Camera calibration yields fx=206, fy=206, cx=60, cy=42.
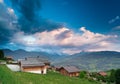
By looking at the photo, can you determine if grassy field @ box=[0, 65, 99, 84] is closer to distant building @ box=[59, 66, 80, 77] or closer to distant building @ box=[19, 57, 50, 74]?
distant building @ box=[19, 57, 50, 74]

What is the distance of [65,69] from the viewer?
97.2m

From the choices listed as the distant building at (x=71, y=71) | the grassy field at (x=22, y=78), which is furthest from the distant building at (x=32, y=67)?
the distant building at (x=71, y=71)

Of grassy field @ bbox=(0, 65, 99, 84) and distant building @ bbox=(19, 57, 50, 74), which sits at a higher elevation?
distant building @ bbox=(19, 57, 50, 74)

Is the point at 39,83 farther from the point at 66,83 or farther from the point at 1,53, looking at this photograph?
the point at 1,53

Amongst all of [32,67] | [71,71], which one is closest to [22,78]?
[32,67]

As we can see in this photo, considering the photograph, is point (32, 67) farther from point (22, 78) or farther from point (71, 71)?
point (71, 71)

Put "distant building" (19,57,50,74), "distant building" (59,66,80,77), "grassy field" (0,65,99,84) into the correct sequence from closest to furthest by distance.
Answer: "grassy field" (0,65,99,84)
"distant building" (19,57,50,74)
"distant building" (59,66,80,77)

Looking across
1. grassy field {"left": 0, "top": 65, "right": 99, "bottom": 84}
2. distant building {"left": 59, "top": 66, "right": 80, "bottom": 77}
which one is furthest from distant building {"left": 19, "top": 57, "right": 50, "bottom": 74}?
distant building {"left": 59, "top": 66, "right": 80, "bottom": 77}

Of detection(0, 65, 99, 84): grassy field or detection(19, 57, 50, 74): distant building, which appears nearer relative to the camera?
detection(0, 65, 99, 84): grassy field

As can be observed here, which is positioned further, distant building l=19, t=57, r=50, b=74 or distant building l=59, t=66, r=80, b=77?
distant building l=59, t=66, r=80, b=77

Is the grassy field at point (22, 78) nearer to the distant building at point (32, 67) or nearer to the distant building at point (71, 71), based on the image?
the distant building at point (32, 67)

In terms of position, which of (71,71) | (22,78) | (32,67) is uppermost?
(32,67)

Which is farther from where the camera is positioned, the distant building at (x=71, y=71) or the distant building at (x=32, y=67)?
the distant building at (x=71, y=71)

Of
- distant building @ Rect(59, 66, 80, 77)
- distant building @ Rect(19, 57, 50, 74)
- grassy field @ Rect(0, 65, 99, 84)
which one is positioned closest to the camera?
grassy field @ Rect(0, 65, 99, 84)
